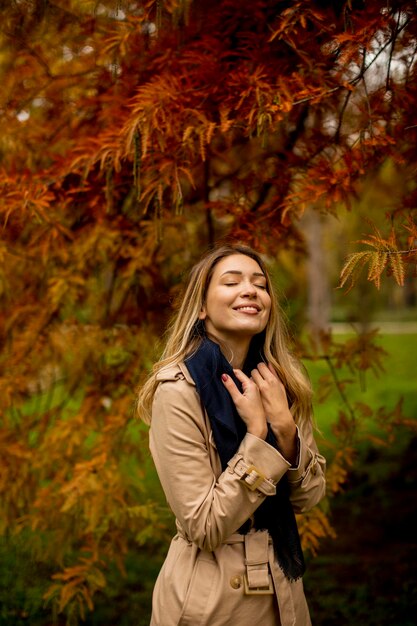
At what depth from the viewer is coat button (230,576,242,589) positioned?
1.96 m

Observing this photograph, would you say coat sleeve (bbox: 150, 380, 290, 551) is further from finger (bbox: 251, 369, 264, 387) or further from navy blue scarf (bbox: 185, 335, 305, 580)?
finger (bbox: 251, 369, 264, 387)

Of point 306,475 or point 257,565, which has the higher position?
point 306,475

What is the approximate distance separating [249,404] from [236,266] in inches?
18.5

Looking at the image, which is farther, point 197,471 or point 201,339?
point 201,339

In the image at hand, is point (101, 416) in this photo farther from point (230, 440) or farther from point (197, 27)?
point (197, 27)

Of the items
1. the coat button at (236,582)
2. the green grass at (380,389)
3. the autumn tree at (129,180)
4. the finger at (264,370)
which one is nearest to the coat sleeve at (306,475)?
the finger at (264,370)

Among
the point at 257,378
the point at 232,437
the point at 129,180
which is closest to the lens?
the point at 232,437

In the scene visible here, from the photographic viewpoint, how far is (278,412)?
204 centimetres

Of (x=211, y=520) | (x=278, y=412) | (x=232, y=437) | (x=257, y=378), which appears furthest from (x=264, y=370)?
(x=211, y=520)

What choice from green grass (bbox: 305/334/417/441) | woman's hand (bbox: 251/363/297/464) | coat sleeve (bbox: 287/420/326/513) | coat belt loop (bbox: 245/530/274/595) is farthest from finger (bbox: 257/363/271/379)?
green grass (bbox: 305/334/417/441)

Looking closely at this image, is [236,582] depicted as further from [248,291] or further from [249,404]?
[248,291]

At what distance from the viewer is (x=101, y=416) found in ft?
12.1

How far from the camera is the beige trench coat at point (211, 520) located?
1.89m

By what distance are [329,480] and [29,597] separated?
1.79 m
